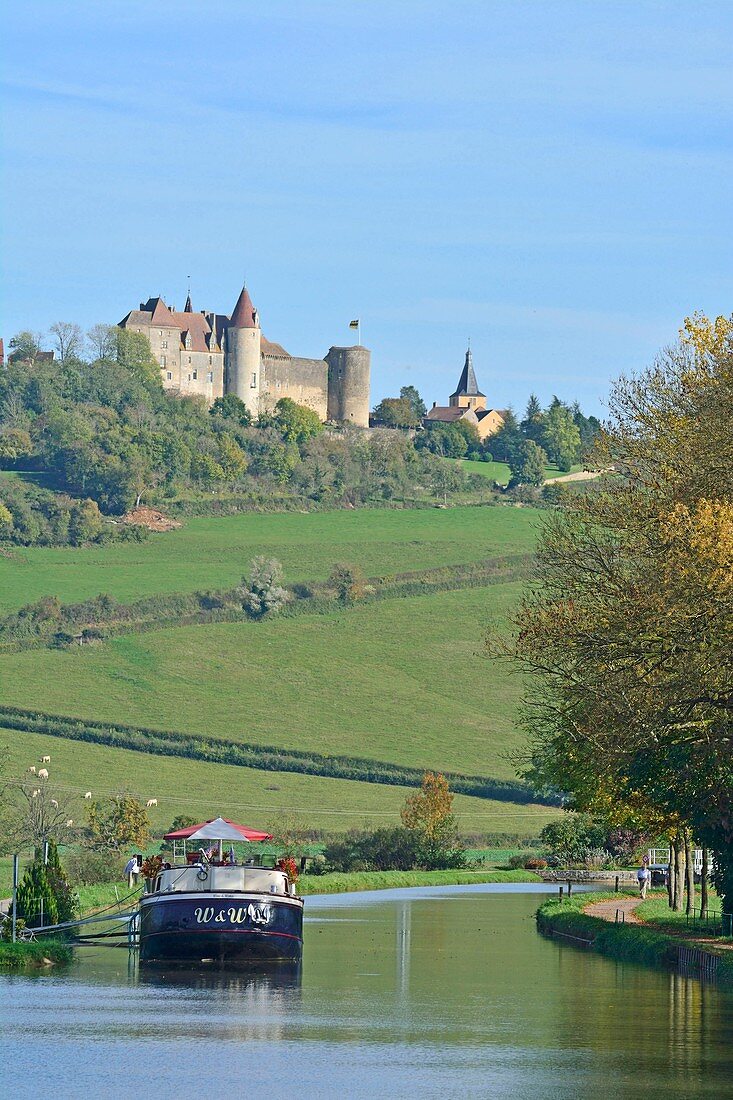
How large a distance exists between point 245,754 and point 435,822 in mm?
26498

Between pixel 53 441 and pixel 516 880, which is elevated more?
pixel 53 441

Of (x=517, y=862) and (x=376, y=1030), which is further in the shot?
(x=517, y=862)

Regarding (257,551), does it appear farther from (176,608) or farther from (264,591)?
(176,608)

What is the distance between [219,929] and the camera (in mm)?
33031

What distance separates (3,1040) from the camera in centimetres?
2166

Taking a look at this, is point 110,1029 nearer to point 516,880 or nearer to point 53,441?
point 516,880

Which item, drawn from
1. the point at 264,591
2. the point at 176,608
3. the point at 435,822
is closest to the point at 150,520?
the point at 176,608

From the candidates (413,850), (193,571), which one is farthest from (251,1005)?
(193,571)

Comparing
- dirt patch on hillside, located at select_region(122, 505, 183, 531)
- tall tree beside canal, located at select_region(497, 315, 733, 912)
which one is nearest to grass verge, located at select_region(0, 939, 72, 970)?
tall tree beside canal, located at select_region(497, 315, 733, 912)

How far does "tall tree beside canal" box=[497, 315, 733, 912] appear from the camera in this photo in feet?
98.5

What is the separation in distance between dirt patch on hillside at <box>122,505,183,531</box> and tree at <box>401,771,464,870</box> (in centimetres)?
8660

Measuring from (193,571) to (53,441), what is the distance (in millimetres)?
50384

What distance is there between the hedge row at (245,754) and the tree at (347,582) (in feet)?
118

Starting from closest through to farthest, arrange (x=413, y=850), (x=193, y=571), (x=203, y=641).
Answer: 1. (x=413, y=850)
2. (x=203, y=641)
3. (x=193, y=571)
